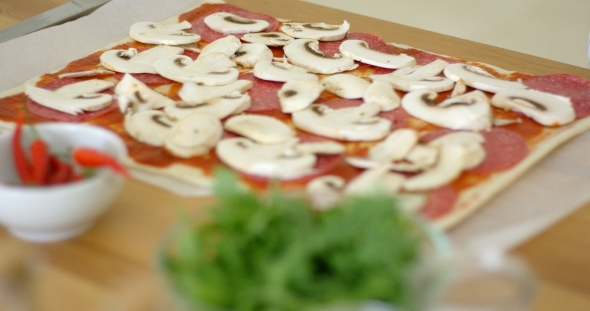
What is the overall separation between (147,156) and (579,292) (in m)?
0.94

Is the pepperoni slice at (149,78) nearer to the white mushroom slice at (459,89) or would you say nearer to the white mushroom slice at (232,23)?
the white mushroom slice at (232,23)

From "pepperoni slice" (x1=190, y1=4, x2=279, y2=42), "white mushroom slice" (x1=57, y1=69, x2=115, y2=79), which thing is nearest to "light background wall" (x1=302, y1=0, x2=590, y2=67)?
"pepperoni slice" (x1=190, y1=4, x2=279, y2=42)

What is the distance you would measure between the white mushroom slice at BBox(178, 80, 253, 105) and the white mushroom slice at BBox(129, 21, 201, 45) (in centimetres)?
36

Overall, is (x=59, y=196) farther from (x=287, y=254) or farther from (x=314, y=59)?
(x=314, y=59)

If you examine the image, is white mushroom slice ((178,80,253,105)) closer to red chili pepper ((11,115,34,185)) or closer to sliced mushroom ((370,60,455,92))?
sliced mushroom ((370,60,455,92))

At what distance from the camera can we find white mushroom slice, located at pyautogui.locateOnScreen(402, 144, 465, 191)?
1.40m

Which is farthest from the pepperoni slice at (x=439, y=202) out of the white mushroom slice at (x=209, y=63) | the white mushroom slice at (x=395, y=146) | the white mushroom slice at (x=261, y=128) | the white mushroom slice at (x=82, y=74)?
the white mushroom slice at (x=82, y=74)

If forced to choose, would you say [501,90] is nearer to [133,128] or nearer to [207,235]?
[133,128]

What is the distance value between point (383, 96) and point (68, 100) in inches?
32.4

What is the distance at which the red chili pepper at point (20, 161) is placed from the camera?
1.26 meters

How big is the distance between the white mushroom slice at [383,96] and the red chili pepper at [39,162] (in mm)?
850

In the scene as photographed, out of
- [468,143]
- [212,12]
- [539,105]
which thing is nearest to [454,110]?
[468,143]

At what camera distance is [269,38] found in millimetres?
2201

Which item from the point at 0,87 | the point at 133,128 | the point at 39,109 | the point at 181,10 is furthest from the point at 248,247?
the point at 181,10
